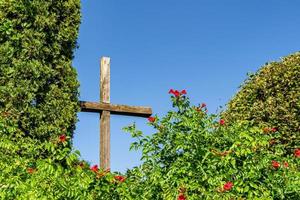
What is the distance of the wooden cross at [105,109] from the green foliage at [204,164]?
436 centimetres

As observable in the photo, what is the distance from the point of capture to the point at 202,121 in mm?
8953

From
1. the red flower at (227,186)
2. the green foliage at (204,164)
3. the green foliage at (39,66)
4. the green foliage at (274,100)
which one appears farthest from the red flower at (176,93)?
the green foliage at (274,100)

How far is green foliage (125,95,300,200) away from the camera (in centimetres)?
825

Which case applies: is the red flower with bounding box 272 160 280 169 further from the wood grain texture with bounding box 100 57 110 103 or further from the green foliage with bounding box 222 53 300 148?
the wood grain texture with bounding box 100 57 110 103

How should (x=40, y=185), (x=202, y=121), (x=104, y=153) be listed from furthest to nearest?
(x=104, y=153) < (x=202, y=121) < (x=40, y=185)

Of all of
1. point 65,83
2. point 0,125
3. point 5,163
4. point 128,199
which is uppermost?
point 65,83

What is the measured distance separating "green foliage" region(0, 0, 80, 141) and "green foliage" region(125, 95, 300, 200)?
141 inches

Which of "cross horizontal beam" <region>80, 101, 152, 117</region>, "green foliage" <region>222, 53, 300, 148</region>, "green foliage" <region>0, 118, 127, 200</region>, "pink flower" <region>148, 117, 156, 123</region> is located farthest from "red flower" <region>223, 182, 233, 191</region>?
"cross horizontal beam" <region>80, 101, 152, 117</region>

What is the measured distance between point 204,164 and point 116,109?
18.9 ft

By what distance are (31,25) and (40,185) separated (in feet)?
19.5

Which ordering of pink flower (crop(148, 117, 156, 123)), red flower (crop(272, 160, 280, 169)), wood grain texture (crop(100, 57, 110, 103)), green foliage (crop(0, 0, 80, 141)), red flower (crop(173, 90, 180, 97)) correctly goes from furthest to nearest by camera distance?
wood grain texture (crop(100, 57, 110, 103))
green foliage (crop(0, 0, 80, 141))
red flower (crop(173, 90, 180, 97))
pink flower (crop(148, 117, 156, 123))
red flower (crop(272, 160, 280, 169))

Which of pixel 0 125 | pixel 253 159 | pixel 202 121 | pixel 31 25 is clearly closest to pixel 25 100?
pixel 31 25

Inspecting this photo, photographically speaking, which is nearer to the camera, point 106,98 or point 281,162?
point 281,162

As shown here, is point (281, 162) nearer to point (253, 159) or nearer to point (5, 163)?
point (253, 159)
